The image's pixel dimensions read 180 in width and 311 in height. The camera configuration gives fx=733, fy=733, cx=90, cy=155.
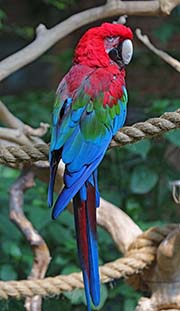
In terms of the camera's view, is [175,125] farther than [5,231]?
No

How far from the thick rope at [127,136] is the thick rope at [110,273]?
29cm

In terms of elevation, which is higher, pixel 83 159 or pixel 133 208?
pixel 83 159

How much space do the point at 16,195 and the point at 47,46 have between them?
12.0 inches

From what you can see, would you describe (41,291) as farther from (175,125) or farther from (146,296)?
(175,125)

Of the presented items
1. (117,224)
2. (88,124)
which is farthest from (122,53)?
(117,224)

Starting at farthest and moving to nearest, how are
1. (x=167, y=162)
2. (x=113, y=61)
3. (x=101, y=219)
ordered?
(x=167, y=162) → (x=101, y=219) → (x=113, y=61)

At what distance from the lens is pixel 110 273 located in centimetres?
131

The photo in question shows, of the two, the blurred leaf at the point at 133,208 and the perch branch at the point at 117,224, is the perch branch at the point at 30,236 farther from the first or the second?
the blurred leaf at the point at 133,208

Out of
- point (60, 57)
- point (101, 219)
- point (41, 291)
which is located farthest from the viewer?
point (60, 57)

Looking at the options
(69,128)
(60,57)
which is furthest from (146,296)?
(60,57)

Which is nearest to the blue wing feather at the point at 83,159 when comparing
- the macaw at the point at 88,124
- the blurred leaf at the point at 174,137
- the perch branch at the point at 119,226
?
the macaw at the point at 88,124

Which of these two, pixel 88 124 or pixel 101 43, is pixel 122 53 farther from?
pixel 88 124

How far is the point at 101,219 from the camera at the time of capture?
1408 millimetres

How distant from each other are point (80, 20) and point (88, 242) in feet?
2.01
